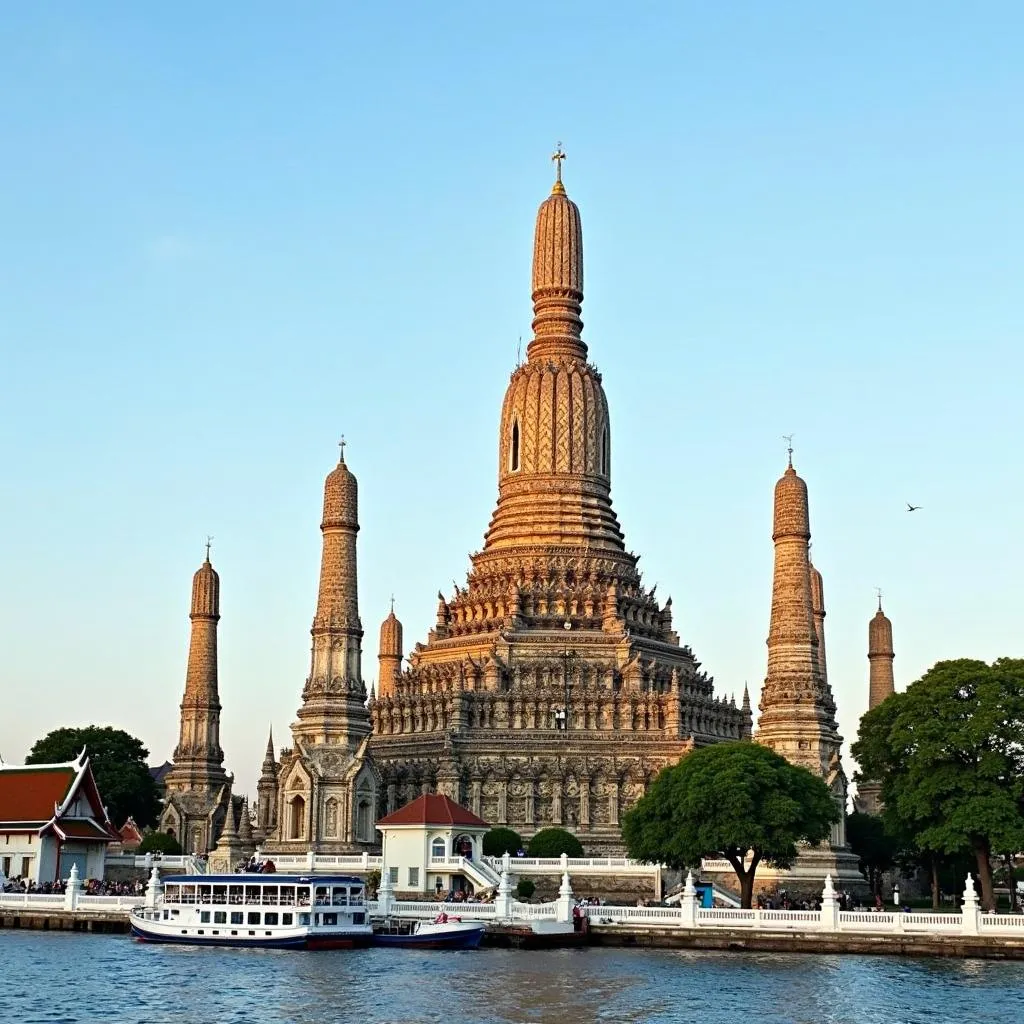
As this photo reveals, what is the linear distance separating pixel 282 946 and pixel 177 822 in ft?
103

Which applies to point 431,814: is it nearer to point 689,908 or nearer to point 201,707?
point 689,908

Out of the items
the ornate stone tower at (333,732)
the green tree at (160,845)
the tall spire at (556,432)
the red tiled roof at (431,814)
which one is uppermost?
the tall spire at (556,432)

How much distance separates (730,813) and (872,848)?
73.6 feet

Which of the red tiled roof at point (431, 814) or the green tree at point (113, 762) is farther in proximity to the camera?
the green tree at point (113, 762)

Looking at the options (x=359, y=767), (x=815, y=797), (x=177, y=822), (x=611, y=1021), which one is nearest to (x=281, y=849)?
(x=359, y=767)

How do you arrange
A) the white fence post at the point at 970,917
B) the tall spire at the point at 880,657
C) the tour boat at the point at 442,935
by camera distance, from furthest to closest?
the tall spire at the point at 880,657, the tour boat at the point at 442,935, the white fence post at the point at 970,917

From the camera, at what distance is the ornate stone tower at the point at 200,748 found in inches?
3159

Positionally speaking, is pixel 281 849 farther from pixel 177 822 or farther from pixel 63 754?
pixel 63 754

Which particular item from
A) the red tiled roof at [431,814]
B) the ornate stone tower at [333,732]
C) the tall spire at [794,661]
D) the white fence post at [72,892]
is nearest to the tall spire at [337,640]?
the ornate stone tower at [333,732]

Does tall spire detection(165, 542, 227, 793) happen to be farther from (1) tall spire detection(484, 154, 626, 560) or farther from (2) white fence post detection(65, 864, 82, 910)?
(2) white fence post detection(65, 864, 82, 910)

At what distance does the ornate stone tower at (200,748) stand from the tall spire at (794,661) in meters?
25.6

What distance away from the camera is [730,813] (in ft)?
179

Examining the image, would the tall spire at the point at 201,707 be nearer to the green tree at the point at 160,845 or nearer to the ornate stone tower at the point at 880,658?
the green tree at the point at 160,845

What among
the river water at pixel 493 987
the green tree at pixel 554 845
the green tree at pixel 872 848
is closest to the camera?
the river water at pixel 493 987
